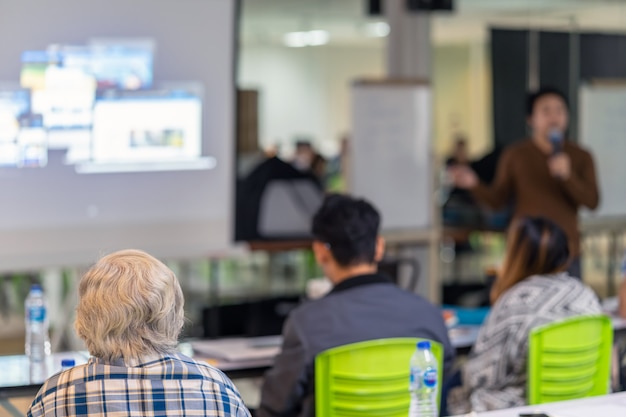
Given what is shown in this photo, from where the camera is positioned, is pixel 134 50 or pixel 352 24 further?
pixel 352 24

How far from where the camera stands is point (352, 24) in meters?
7.77

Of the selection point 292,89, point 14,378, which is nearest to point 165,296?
point 14,378

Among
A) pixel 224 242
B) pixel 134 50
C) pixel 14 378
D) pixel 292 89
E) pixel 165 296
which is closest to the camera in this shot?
pixel 165 296

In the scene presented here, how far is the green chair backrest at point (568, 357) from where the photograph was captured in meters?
3.39

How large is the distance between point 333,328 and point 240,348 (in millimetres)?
747

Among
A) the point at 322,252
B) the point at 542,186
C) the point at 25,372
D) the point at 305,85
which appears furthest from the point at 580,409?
the point at 305,85

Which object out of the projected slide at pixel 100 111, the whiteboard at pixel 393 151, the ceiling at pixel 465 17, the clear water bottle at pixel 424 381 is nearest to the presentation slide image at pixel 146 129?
the projected slide at pixel 100 111

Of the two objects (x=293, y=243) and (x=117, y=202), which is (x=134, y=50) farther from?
(x=293, y=243)

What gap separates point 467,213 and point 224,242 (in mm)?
2992

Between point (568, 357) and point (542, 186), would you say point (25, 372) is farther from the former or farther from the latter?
point (542, 186)

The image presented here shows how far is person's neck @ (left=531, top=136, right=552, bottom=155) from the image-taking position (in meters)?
5.78

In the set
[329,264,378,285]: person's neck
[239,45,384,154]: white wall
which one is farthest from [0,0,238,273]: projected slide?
[329,264,378,285]: person's neck

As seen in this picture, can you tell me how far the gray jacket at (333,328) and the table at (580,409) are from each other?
19.3 inches

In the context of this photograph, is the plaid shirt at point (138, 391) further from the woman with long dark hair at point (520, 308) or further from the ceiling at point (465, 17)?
the ceiling at point (465, 17)
